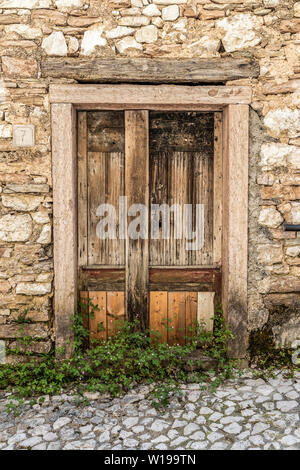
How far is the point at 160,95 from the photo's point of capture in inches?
135

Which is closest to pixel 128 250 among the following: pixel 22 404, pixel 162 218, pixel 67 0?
pixel 162 218

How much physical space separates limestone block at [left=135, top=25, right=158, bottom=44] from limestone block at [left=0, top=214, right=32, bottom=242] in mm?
1789

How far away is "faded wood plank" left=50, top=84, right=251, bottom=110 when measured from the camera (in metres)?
3.41

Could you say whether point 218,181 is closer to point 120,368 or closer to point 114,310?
point 114,310

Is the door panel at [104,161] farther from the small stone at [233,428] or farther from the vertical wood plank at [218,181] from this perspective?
the small stone at [233,428]

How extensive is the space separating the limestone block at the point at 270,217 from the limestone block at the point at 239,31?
1.42m

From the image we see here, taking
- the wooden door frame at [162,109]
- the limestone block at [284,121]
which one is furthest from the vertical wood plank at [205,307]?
the limestone block at [284,121]

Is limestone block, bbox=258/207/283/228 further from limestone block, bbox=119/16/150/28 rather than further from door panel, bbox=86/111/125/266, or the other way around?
limestone block, bbox=119/16/150/28

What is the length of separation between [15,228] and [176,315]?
1683mm

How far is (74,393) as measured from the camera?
3307 millimetres

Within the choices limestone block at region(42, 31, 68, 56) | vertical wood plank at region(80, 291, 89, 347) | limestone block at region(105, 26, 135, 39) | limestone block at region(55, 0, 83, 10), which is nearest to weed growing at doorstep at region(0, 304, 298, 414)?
vertical wood plank at region(80, 291, 89, 347)

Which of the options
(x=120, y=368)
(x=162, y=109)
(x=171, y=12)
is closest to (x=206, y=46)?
(x=171, y=12)

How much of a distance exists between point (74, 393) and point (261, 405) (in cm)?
151

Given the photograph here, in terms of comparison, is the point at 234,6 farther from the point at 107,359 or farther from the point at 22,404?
the point at 22,404
